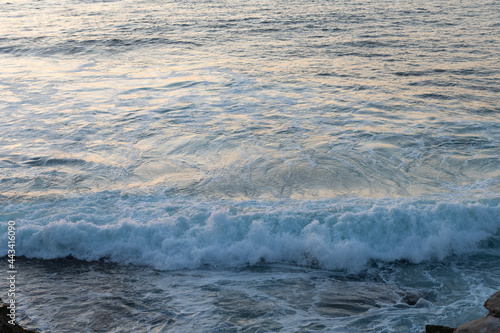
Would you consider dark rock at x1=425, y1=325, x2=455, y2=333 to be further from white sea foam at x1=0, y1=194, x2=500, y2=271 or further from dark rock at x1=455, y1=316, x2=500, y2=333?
white sea foam at x1=0, y1=194, x2=500, y2=271

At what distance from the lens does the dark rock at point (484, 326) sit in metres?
3.56

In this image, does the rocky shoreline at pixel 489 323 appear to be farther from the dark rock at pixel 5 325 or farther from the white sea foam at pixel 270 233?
the dark rock at pixel 5 325

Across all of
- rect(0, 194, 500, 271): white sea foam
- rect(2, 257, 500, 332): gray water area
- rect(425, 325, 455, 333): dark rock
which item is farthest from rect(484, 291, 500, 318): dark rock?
rect(0, 194, 500, 271): white sea foam

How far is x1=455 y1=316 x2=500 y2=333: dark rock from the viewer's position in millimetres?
3561

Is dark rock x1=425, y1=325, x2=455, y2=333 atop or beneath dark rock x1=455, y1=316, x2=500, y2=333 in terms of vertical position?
beneath

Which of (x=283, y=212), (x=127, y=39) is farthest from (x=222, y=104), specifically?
(x=127, y=39)

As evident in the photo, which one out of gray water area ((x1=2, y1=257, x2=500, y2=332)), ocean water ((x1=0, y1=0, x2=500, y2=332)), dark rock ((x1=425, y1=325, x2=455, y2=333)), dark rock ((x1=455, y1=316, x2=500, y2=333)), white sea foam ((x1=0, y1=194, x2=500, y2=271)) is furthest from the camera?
white sea foam ((x1=0, y1=194, x2=500, y2=271))

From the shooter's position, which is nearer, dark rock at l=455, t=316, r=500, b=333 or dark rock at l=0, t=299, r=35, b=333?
dark rock at l=455, t=316, r=500, b=333

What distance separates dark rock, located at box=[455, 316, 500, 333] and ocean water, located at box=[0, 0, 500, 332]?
1.21 meters

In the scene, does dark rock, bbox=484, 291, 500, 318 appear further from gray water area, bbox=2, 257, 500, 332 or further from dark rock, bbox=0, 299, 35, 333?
dark rock, bbox=0, 299, 35, 333

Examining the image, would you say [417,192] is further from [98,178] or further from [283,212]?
[98,178]

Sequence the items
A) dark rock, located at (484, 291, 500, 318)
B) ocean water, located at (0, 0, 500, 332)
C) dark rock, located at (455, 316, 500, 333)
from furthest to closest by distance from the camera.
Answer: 1. ocean water, located at (0, 0, 500, 332)
2. dark rock, located at (484, 291, 500, 318)
3. dark rock, located at (455, 316, 500, 333)

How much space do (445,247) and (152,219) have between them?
463 cm

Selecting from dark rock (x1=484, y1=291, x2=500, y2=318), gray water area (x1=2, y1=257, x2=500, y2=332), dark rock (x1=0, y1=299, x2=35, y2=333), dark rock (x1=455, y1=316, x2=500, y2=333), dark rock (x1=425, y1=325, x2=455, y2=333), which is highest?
dark rock (x1=0, y1=299, x2=35, y2=333)
